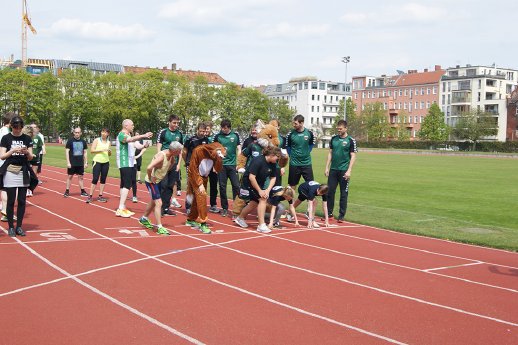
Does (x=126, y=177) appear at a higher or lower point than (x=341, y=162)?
lower

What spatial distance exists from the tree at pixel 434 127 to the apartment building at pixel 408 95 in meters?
10.9

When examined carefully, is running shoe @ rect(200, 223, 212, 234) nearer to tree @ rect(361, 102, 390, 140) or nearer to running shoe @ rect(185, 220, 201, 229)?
running shoe @ rect(185, 220, 201, 229)

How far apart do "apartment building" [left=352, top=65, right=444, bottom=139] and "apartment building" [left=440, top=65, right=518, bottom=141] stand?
3096 mm

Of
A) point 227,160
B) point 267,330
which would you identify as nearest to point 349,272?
point 267,330

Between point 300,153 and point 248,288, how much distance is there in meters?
5.75

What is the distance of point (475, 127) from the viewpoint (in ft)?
281

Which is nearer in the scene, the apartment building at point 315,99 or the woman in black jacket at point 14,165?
the woman in black jacket at point 14,165

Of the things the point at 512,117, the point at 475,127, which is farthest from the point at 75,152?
the point at 512,117

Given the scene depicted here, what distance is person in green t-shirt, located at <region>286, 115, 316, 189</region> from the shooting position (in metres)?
12.2

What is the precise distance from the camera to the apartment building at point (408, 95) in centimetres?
11838

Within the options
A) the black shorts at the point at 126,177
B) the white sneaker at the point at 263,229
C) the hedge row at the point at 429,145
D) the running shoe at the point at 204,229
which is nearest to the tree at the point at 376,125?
the hedge row at the point at 429,145

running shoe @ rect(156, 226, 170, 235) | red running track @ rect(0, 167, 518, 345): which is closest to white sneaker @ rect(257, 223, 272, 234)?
red running track @ rect(0, 167, 518, 345)

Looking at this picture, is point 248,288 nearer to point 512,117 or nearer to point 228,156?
point 228,156

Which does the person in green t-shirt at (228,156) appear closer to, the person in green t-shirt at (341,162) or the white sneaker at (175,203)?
the white sneaker at (175,203)
